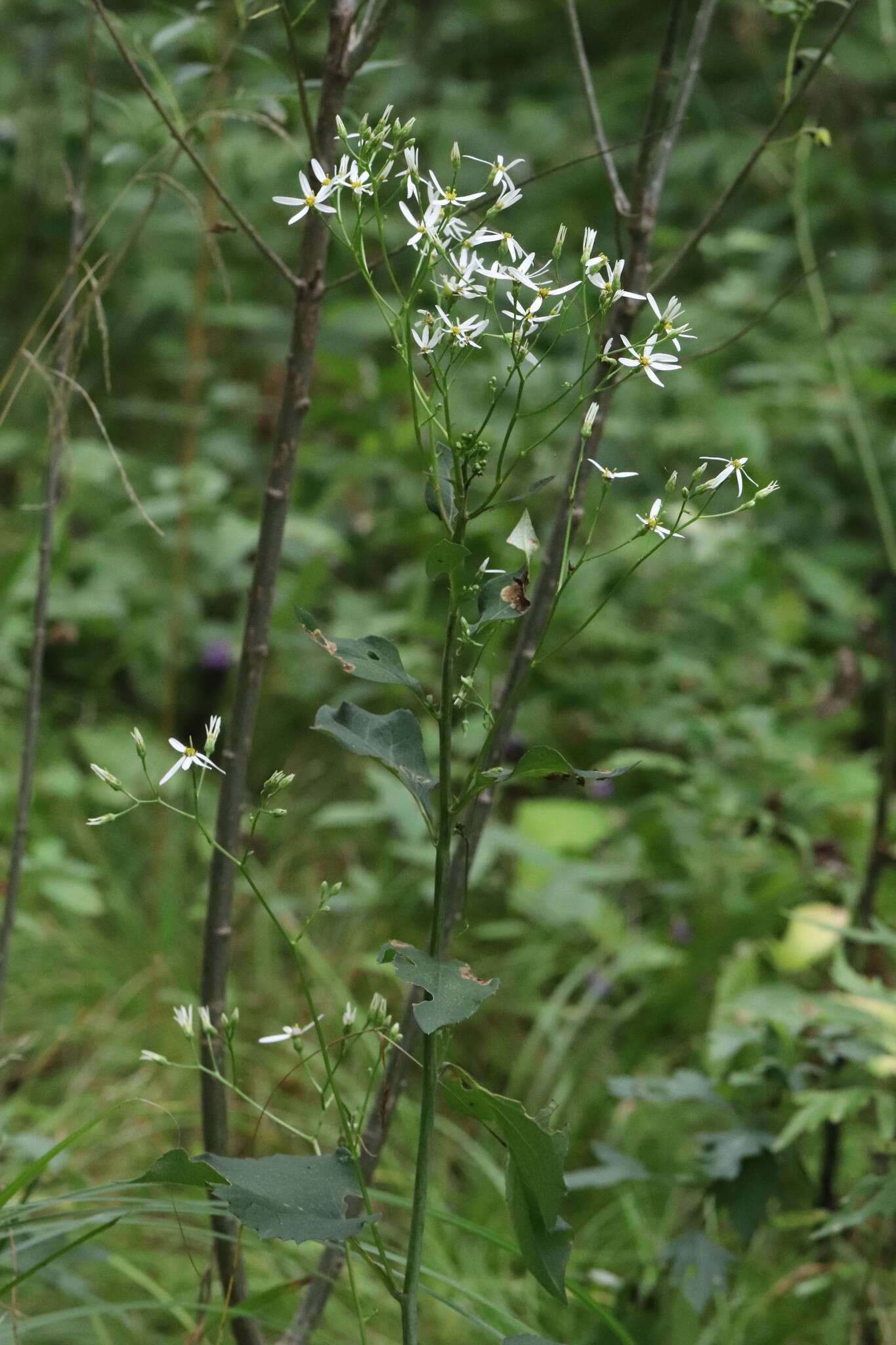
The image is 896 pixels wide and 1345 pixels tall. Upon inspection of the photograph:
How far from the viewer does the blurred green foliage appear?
4.46 feet

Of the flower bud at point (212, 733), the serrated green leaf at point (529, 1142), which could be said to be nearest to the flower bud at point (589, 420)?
the flower bud at point (212, 733)

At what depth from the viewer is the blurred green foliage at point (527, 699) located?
4.46ft

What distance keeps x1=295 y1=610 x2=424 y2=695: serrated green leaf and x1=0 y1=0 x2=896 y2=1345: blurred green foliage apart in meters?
0.16

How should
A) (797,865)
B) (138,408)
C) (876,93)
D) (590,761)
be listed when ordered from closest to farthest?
(797,865) → (590,761) → (138,408) → (876,93)

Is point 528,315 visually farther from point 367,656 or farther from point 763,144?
point 763,144

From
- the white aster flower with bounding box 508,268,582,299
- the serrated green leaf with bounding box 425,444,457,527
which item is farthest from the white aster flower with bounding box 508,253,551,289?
the serrated green leaf with bounding box 425,444,457,527

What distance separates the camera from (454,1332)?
1.37 metres

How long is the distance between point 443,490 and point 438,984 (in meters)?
0.28

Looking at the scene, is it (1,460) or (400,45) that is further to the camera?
(400,45)

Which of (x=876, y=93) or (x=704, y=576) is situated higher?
(x=876, y=93)

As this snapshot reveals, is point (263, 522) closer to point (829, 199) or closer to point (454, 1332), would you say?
point (454, 1332)

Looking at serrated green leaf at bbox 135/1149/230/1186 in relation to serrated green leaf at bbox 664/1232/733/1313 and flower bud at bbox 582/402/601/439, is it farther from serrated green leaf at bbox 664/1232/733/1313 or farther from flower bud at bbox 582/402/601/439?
serrated green leaf at bbox 664/1232/733/1313

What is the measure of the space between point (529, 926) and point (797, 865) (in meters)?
0.45

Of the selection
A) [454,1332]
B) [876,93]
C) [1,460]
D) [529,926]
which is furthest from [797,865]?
[876,93]
